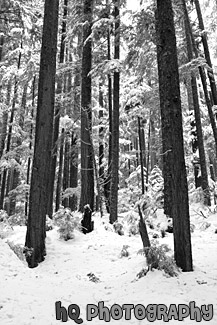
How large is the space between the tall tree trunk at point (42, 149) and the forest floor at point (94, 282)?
1.65ft

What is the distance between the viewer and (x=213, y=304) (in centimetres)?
412

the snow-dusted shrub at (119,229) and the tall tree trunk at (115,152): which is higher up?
the tall tree trunk at (115,152)

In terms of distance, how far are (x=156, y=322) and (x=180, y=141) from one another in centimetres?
303

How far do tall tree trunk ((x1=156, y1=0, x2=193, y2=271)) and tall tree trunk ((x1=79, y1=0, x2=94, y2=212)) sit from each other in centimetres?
429

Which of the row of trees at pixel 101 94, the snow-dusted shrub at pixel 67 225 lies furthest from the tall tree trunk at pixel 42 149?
the snow-dusted shrub at pixel 67 225

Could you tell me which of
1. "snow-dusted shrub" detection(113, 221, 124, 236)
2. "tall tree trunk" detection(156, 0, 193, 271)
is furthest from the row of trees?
"snow-dusted shrub" detection(113, 221, 124, 236)

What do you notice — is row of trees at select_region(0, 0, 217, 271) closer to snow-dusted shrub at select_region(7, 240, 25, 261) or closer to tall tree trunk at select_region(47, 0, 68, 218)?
tall tree trunk at select_region(47, 0, 68, 218)

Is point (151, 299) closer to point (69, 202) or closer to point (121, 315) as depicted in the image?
point (121, 315)

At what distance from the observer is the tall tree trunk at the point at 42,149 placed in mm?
6871

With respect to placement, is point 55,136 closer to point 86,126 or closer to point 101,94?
point 86,126

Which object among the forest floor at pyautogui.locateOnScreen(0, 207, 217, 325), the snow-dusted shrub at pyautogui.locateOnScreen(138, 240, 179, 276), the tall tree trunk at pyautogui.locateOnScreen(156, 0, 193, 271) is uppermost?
the tall tree trunk at pyautogui.locateOnScreen(156, 0, 193, 271)

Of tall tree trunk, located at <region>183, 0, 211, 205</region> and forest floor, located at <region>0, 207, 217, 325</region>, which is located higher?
tall tree trunk, located at <region>183, 0, 211, 205</region>

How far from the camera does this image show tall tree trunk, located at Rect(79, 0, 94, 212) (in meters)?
9.63

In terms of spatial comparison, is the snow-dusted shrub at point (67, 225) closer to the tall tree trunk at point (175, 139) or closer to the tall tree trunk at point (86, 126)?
the tall tree trunk at point (86, 126)
